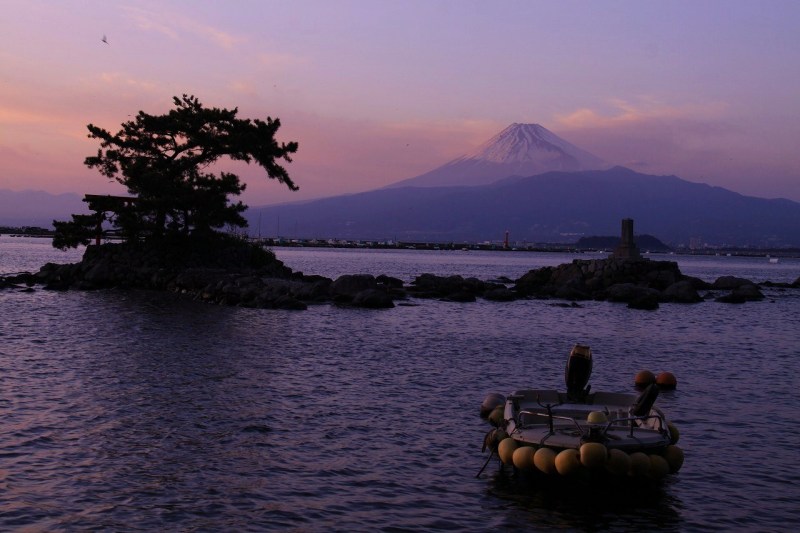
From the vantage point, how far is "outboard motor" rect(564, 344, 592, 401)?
50.0ft

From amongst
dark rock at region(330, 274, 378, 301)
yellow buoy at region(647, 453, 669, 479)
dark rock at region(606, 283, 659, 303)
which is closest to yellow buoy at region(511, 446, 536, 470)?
yellow buoy at region(647, 453, 669, 479)

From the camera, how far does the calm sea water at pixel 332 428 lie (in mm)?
10742

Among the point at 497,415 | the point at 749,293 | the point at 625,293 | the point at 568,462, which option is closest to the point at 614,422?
the point at 568,462

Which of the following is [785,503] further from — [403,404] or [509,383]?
[509,383]

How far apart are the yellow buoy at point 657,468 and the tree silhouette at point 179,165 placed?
1469 inches

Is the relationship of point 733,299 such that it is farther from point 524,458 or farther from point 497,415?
point 524,458

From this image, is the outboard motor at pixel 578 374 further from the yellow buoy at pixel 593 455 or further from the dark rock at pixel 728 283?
the dark rock at pixel 728 283

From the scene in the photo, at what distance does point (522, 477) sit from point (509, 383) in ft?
26.6

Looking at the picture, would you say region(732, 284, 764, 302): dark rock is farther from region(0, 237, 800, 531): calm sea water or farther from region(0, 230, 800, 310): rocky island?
region(0, 237, 800, 531): calm sea water

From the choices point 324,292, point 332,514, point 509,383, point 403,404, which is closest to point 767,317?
point 324,292

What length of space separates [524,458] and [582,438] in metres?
0.88

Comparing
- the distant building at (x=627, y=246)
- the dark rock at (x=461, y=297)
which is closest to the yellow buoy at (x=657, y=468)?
the dark rock at (x=461, y=297)

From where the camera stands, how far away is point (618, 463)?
1145cm

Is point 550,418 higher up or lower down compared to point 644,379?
higher up
